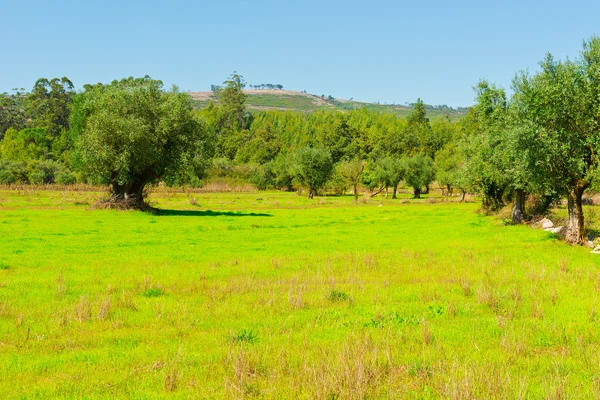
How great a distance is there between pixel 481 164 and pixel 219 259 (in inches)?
1242

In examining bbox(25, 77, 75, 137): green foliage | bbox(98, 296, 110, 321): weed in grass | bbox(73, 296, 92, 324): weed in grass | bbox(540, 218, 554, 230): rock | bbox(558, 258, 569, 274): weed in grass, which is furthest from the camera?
bbox(25, 77, 75, 137): green foliage

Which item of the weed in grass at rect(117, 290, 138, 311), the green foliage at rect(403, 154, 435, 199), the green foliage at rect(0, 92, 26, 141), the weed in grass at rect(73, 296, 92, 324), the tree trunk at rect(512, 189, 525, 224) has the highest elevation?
the green foliage at rect(0, 92, 26, 141)

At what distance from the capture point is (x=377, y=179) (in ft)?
361

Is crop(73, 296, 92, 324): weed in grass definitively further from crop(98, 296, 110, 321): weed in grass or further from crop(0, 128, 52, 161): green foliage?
crop(0, 128, 52, 161): green foliage

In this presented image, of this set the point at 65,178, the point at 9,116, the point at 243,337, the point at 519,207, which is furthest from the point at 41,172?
the point at 9,116

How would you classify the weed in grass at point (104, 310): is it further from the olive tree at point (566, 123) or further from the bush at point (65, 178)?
the bush at point (65, 178)

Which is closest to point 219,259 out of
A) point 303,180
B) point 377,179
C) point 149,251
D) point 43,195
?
point 149,251

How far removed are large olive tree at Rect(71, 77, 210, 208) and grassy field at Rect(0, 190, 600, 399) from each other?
73.0 ft

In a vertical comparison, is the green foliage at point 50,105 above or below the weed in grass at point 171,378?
above

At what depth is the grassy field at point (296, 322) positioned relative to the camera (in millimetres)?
8430

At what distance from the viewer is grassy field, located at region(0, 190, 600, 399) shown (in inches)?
332

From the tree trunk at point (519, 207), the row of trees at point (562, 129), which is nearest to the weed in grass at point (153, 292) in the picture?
the row of trees at point (562, 129)

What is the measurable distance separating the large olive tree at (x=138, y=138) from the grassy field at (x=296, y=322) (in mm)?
→ 22259

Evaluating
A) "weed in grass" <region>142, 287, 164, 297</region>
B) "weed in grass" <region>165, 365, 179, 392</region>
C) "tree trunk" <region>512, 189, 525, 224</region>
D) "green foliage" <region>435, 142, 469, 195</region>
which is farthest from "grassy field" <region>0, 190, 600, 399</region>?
"green foliage" <region>435, 142, 469, 195</region>
